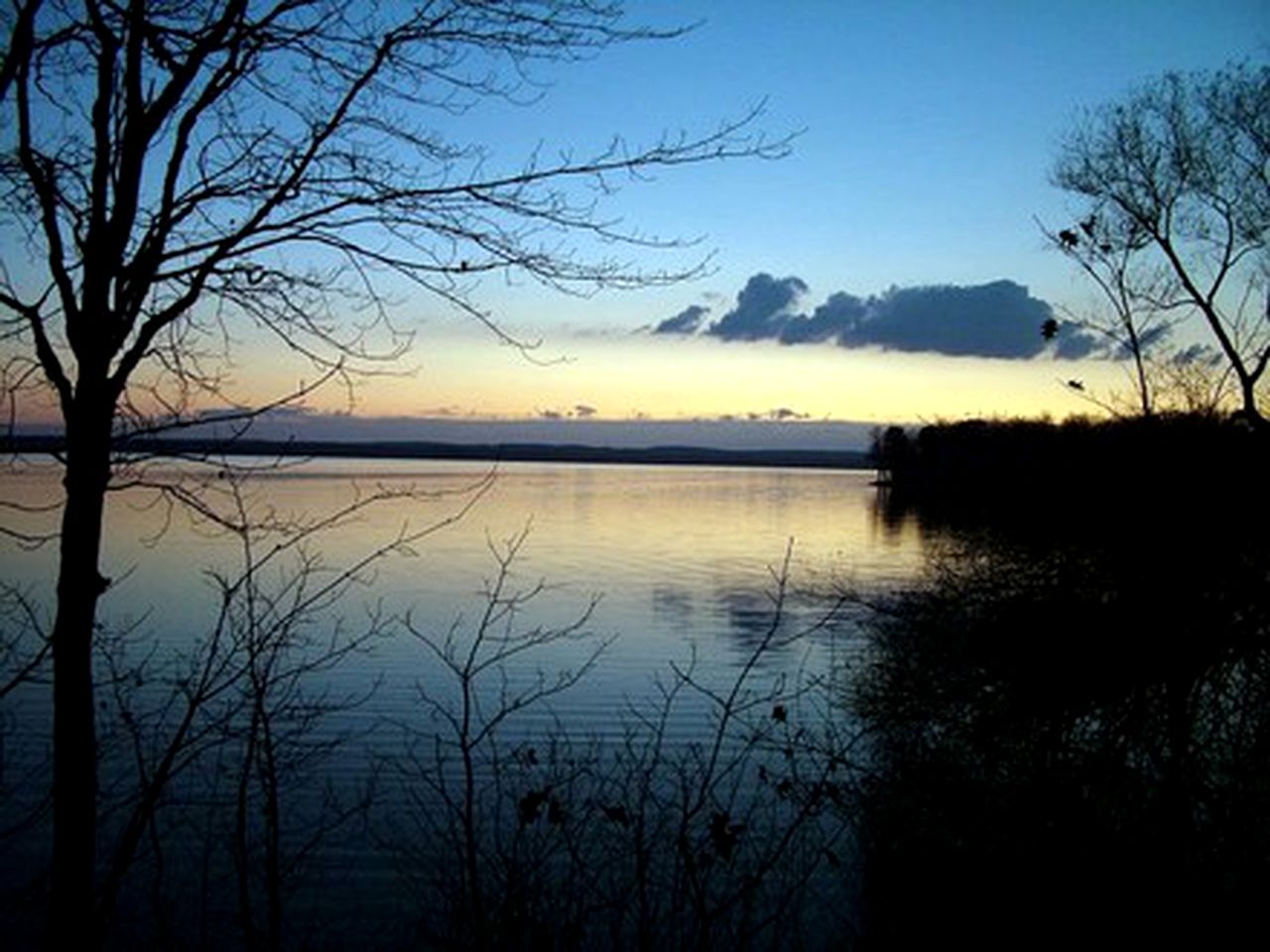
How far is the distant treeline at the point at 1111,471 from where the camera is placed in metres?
12.9

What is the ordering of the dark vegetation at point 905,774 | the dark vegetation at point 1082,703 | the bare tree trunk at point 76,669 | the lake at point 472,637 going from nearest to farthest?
the bare tree trunk at point 76,669, the lake at point 472,637, the dark vegetation at point 905,774, the dark vegetation at point 1082,703

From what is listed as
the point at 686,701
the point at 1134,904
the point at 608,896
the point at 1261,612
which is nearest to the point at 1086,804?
the point at 1134,904

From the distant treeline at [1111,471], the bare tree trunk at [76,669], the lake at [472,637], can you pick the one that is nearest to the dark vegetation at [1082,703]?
the distant treeline at [1111,471]

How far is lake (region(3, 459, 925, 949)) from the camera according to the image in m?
7.51

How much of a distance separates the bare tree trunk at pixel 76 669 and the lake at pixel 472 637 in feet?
2.12

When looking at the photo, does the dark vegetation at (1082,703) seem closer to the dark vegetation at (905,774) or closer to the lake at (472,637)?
Answer: the dark vegetation at (905,774)

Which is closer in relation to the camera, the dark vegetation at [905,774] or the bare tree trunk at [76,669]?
the bare tree trunk at [76,669]

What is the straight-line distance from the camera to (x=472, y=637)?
22031mm

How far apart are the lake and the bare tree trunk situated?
645mm

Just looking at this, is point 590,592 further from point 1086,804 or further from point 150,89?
point 150,89

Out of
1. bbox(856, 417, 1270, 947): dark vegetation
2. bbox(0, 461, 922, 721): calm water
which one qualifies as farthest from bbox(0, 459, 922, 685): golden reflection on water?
bbox(856, 417, 1270, 947): dark vegetation

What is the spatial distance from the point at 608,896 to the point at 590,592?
2103 centimetres

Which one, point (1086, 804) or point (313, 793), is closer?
point (1086, 804)

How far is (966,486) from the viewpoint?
15.5 metres
